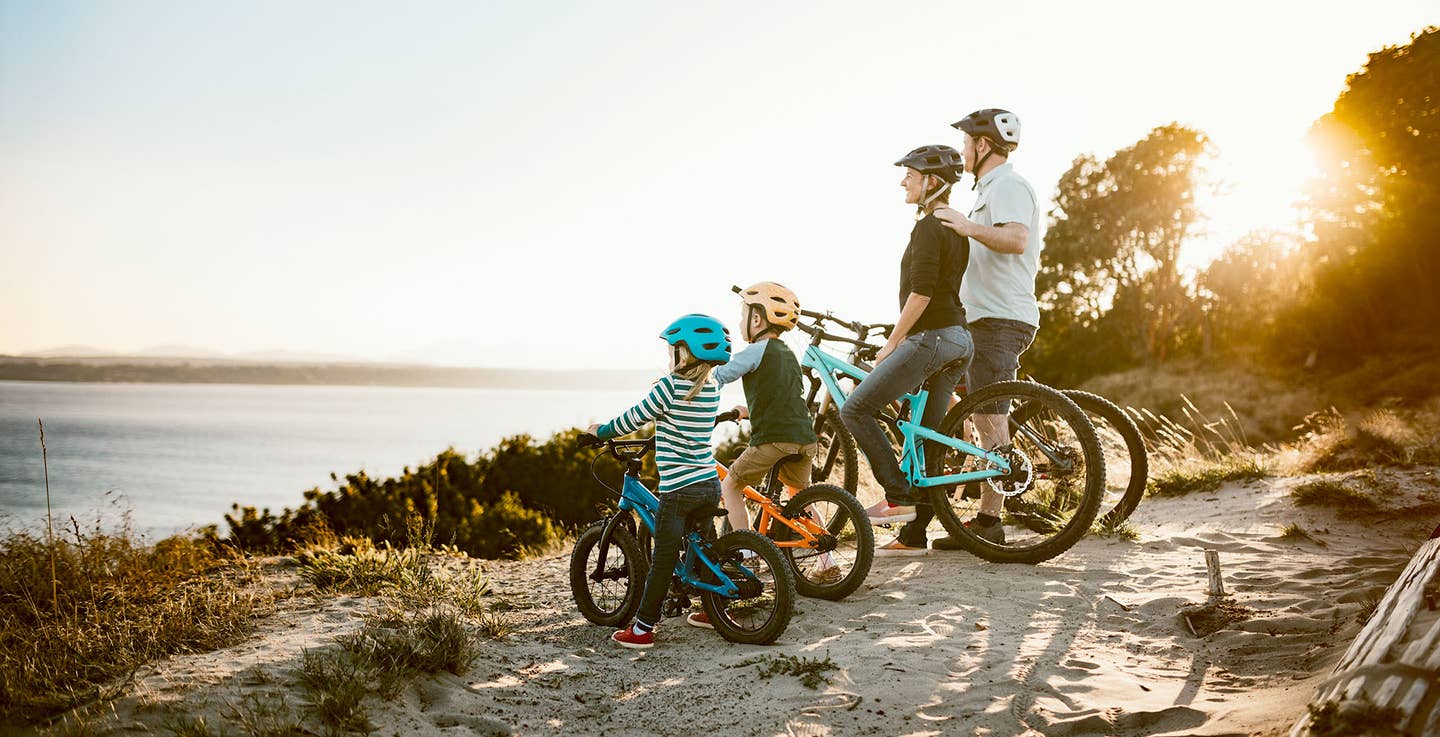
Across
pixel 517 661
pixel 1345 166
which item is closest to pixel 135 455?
pixel 517 661

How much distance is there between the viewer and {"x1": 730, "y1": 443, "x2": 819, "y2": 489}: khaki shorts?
5355 millimetres

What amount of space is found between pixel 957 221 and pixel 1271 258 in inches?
1402

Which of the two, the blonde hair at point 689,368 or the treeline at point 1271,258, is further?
the treeline at point 1271,258

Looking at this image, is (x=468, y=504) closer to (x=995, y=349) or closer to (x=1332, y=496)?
(x=995, y=349)

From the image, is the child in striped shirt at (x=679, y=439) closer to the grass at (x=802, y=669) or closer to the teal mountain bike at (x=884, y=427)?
the grass at (x=802, y=669)

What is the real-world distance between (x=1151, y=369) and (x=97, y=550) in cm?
3530

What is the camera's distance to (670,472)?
16.1 ft

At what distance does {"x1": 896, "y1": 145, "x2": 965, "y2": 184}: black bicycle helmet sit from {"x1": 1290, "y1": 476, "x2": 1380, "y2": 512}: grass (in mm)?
4292

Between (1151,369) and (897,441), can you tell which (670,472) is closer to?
(897,441)

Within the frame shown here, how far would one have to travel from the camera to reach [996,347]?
19.5 ft

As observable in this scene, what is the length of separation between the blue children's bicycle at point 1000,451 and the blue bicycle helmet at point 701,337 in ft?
4.43

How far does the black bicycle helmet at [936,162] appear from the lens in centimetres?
568

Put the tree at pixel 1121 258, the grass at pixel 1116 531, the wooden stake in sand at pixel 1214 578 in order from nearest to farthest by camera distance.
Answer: the wooden stake in sand at pixel 1214 578 < the grass at pixel 1116 531 < the tree at pixel 1121 258

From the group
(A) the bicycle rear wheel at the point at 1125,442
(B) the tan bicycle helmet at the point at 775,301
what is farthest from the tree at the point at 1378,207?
(B) the tan bicycle helmet at the point at 775,301
